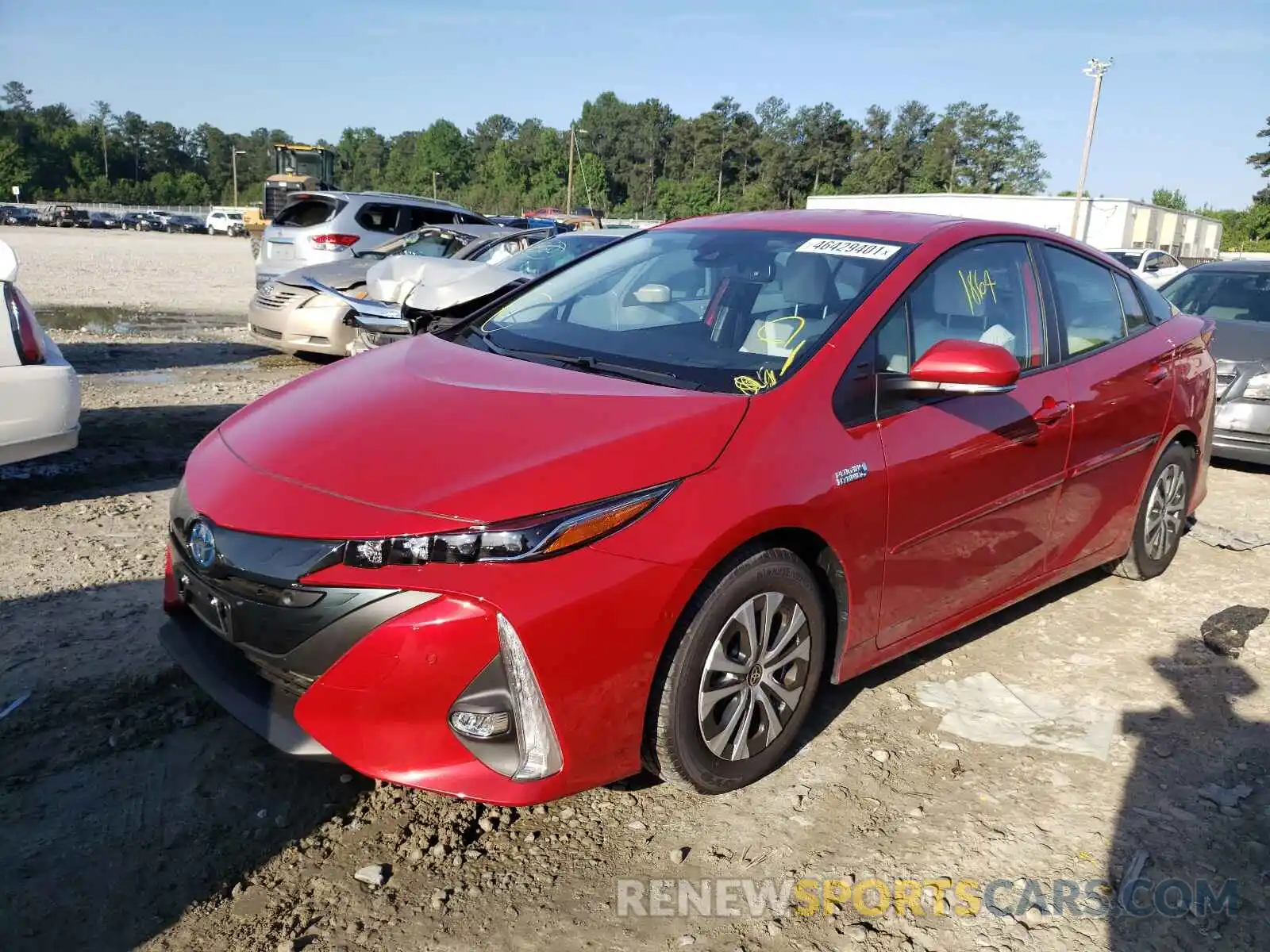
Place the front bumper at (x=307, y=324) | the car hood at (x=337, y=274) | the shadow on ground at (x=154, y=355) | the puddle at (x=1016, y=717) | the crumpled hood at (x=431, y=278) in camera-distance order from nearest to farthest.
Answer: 1. the puddle at (x=1016, y=717)
2. the crumpled hood at (x=431, y=278)
3. the front bumper at (x=307, y=324)
4. the shadow on ground at (x=154, y=355)
5. the car hood at (x=337, y=274)

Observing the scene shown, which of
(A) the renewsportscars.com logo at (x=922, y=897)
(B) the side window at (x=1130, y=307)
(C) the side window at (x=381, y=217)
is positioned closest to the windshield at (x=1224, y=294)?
(B) the side window at (x=1130, y=307)

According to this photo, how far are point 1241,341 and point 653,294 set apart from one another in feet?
18.9

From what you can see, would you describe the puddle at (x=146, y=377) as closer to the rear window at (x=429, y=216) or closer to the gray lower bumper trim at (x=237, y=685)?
the rear window at (x=429, y=216)

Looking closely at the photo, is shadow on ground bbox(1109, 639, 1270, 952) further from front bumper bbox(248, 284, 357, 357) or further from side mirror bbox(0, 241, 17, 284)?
front bumper bbox(248, 284, 357, 357)

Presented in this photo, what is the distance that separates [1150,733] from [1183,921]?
41.8 inches

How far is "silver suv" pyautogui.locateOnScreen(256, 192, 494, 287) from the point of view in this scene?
12.8 meters

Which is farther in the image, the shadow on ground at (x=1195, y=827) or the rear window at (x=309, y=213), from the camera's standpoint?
the rear window at (x=309, y=213)

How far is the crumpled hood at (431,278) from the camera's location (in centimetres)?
802

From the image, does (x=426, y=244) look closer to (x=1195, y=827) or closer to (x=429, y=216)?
(x=429, y=216)

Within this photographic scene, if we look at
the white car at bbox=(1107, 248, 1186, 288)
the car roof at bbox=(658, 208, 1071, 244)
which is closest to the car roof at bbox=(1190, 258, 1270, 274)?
the car roof at bbox=(658, 208, 1071, 244)

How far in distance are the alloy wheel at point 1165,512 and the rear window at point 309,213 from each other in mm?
11107

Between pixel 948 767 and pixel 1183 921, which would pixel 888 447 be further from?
pixel 1183 921

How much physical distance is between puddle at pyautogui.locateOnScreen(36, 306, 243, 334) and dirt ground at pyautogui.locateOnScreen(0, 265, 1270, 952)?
9246 millimetres

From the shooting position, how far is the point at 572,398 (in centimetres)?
282
